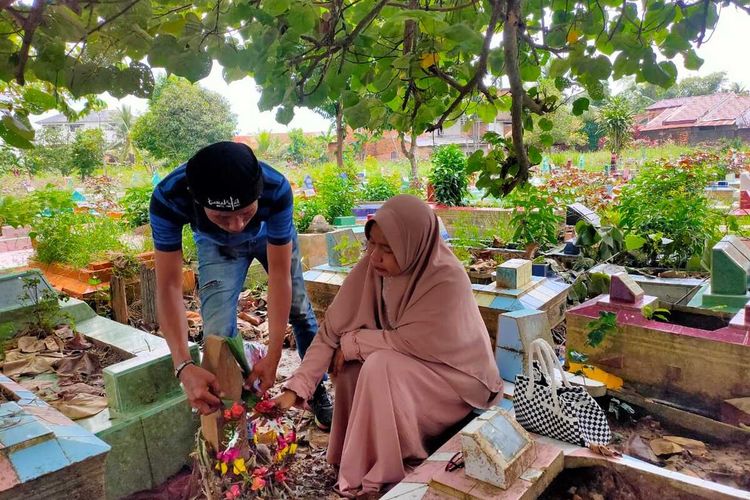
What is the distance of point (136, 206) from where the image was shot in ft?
28.2

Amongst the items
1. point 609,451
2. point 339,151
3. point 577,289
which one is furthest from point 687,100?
point 609,451

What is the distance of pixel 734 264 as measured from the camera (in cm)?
333

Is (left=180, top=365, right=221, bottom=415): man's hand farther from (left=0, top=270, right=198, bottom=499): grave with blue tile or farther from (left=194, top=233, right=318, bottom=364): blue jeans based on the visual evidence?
(left=194, top=233, right=318, bottom=364): blue jeans

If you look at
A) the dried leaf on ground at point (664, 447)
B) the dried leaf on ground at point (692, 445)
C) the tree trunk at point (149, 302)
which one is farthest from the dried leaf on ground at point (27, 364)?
the dried leaf on ground at point (692, 445)

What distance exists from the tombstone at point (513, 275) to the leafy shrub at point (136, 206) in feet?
22.1

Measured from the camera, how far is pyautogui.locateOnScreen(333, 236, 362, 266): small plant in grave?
4500mm

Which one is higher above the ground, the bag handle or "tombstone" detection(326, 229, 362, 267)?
"tombstone" detection(326, 229, 362, 267)

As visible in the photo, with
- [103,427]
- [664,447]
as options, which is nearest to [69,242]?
[103,427]

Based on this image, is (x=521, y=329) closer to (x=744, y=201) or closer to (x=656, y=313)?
(x=656, y=313)

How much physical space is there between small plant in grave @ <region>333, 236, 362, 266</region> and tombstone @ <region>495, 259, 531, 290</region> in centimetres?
138

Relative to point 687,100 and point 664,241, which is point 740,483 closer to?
point 664,241

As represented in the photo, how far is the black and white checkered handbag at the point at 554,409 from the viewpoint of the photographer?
200 cm

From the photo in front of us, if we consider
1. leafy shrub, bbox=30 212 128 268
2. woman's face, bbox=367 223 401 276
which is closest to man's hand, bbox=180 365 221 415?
woman's face, bbox=367 223 401 276

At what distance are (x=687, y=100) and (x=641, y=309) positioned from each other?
37444mm
